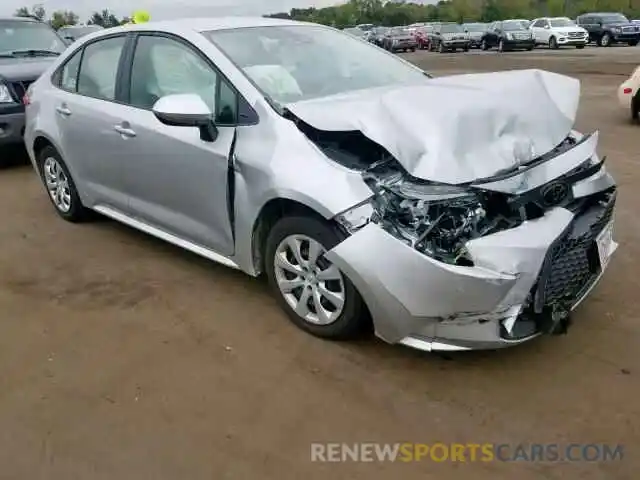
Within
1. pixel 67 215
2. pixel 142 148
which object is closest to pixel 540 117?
pixel 142 148

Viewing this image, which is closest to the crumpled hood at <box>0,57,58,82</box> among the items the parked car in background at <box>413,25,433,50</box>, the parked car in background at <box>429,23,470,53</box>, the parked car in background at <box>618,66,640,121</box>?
the parked car in background at <box>618,66,640,121</box>

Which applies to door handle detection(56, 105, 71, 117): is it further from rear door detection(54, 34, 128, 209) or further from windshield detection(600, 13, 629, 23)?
windshield detection(600, 13, 629, 23)

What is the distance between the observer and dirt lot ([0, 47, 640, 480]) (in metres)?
2.85

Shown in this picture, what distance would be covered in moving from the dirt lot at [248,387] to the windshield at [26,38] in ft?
18.8

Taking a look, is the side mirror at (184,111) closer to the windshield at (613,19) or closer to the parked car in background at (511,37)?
the parked car in background at (511,37)

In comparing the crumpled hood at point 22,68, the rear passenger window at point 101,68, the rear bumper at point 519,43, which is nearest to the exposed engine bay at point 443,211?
the rear passenger window at point 101,68

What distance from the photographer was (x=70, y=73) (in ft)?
18.1

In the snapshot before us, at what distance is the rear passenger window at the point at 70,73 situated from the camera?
17.8 feet

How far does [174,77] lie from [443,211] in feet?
6.96

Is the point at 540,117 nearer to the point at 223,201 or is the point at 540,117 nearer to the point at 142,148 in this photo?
the point at 223,201

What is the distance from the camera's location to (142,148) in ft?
14.7

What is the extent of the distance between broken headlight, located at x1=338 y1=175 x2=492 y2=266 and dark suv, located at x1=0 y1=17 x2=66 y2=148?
627 cm

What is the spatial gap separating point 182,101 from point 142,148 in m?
0.79

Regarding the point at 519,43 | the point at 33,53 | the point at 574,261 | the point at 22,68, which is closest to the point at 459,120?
the point at 574,261
